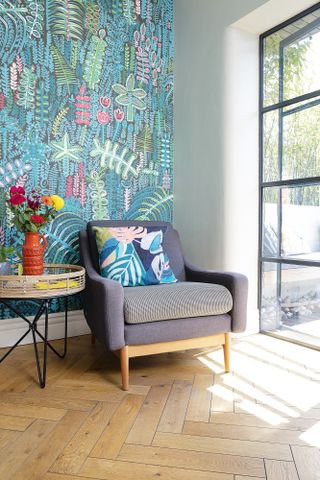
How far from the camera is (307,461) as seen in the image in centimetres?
129

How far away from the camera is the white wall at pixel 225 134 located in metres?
2.72

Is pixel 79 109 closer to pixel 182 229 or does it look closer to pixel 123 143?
pixel 123 143

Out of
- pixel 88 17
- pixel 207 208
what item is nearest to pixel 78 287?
pixel 207 208

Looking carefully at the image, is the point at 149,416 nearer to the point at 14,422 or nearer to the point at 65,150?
the point at 14,422

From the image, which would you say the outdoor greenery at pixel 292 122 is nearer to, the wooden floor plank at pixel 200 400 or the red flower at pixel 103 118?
the red flower at pixel 103 118

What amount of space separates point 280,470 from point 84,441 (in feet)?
2.18

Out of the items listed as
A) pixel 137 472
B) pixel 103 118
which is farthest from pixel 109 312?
pixel 103 118

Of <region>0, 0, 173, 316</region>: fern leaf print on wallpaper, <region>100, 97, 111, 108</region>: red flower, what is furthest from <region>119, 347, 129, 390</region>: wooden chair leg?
<region>100, 97, 111, 108</region>: red flower

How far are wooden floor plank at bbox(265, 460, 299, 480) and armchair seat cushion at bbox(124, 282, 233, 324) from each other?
80 centimetres

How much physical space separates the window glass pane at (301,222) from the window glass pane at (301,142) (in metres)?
0.11

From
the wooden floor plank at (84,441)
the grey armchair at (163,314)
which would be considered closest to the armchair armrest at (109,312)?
the grey armchair at (163,314)

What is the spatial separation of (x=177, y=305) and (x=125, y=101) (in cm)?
171

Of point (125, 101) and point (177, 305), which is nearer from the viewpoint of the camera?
point (177, 305)

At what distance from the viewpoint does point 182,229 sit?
314 centimetres
